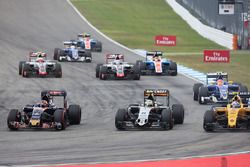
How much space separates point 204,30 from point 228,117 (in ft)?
145

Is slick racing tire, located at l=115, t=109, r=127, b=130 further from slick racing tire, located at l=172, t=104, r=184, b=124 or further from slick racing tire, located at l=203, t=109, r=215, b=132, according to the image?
slick racing tire, located at l=203, t=109, r=215, b=132

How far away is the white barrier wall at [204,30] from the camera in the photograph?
62.0m

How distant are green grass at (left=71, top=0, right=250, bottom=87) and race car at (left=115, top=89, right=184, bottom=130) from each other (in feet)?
64.8

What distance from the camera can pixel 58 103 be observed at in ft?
111

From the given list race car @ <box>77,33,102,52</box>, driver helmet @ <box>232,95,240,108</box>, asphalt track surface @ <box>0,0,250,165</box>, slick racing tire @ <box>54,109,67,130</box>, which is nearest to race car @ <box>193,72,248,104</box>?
asphalt track surface @ <box>0,0,250,165</box>

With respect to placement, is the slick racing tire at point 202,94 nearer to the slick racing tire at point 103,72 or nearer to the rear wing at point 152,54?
the slick racing tire at point 103,72

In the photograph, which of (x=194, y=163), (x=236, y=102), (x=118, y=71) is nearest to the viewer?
(x=194, y=163)

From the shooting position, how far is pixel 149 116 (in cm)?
2503

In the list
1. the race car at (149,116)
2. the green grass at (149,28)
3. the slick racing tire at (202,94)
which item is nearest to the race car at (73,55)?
the green grass at (149,28)

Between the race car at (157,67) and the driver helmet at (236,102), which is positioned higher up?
the race car at (157,67)

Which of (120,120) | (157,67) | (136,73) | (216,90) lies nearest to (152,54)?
(157,67)

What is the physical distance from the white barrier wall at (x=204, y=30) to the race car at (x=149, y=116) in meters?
35.8

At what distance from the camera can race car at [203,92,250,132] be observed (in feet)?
78.2

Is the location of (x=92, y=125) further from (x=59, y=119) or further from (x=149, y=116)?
(x=149, y=116)
